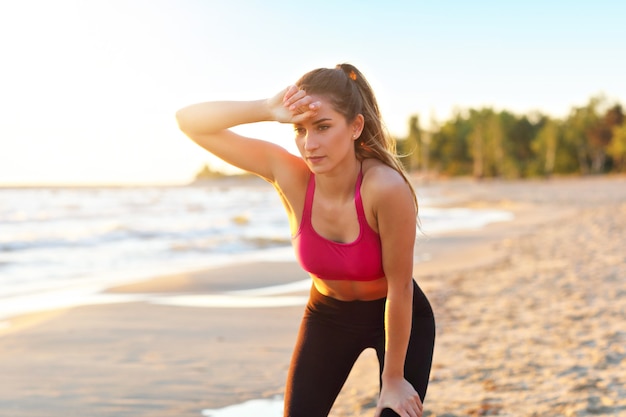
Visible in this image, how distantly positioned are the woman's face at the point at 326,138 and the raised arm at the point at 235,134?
0.72 feet

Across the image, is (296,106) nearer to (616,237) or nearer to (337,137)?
(337,137)

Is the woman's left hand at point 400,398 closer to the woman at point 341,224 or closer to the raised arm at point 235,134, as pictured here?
the woman at point 341,224

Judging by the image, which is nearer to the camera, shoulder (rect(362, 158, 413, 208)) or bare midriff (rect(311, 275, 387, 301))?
shoulder (rect(362, 158, 413, 208))

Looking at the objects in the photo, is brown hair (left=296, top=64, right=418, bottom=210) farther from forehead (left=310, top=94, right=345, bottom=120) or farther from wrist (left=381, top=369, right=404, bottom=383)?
wrist (left=381, top=369, right=404, bottom=383)

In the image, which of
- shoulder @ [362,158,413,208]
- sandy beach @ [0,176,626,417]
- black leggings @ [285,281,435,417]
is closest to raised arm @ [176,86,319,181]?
shoulder @ [362,158,413,208]

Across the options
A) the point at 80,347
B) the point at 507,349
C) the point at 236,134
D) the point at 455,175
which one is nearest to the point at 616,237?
the point at 507,349

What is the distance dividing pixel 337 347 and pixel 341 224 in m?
0.54

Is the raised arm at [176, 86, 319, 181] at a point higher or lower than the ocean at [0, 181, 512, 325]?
higher

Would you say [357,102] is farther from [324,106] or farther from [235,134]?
[235,134]

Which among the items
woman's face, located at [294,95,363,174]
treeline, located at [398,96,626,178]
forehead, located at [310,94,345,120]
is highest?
forehead, located at [310,94,345,120]

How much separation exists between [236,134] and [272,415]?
220 centimetres

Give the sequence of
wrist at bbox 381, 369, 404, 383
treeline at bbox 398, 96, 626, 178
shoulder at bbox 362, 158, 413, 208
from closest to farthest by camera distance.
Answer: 1. shoulder at bbox 362, 158, 413, 208
2. wrist at bbox 381, 369, 404, 383
3. treeline at bbox 398, 96, 626, 178

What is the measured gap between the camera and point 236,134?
2.87 metres

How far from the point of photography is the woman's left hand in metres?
2.47
